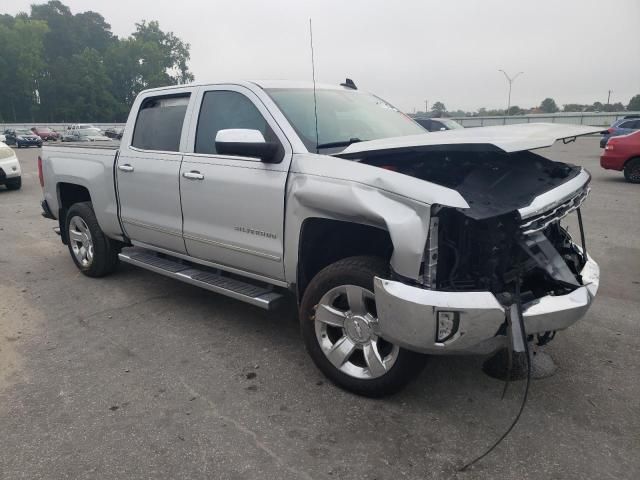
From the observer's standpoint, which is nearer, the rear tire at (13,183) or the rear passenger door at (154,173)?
the rear passenger door at (154,173)

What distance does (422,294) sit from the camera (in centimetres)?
263

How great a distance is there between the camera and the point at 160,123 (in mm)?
4578

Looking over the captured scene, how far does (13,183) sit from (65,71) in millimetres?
76507

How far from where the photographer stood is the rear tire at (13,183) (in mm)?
12633

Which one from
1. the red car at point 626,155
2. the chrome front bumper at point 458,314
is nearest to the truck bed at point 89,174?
the chrome front bumper at point 458,314

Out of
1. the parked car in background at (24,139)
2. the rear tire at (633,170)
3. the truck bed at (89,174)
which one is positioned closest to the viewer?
the truck bed at (89,174)

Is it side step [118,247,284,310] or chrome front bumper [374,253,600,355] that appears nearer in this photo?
chrome front bumper [374,253,600,355]

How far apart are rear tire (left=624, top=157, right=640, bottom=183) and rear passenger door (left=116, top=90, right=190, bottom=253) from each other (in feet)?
38.9

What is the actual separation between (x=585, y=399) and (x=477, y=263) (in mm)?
1161

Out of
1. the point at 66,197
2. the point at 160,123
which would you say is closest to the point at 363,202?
the point at 160,123

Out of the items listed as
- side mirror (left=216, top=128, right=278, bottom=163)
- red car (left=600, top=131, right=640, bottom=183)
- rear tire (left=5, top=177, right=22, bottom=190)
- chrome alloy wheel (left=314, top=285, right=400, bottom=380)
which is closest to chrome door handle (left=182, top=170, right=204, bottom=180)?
side mirror (left=216, top=128, right=278, bottom=163)

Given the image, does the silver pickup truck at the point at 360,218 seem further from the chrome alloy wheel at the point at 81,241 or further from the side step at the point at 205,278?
the chrome alloy wheel at the point at 81,241

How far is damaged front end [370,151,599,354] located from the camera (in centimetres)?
261

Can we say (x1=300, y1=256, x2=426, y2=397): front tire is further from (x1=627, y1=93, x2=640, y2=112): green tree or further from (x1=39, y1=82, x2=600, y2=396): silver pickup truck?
(x1=627, y1=93, x2=640, y2=112): green tree
